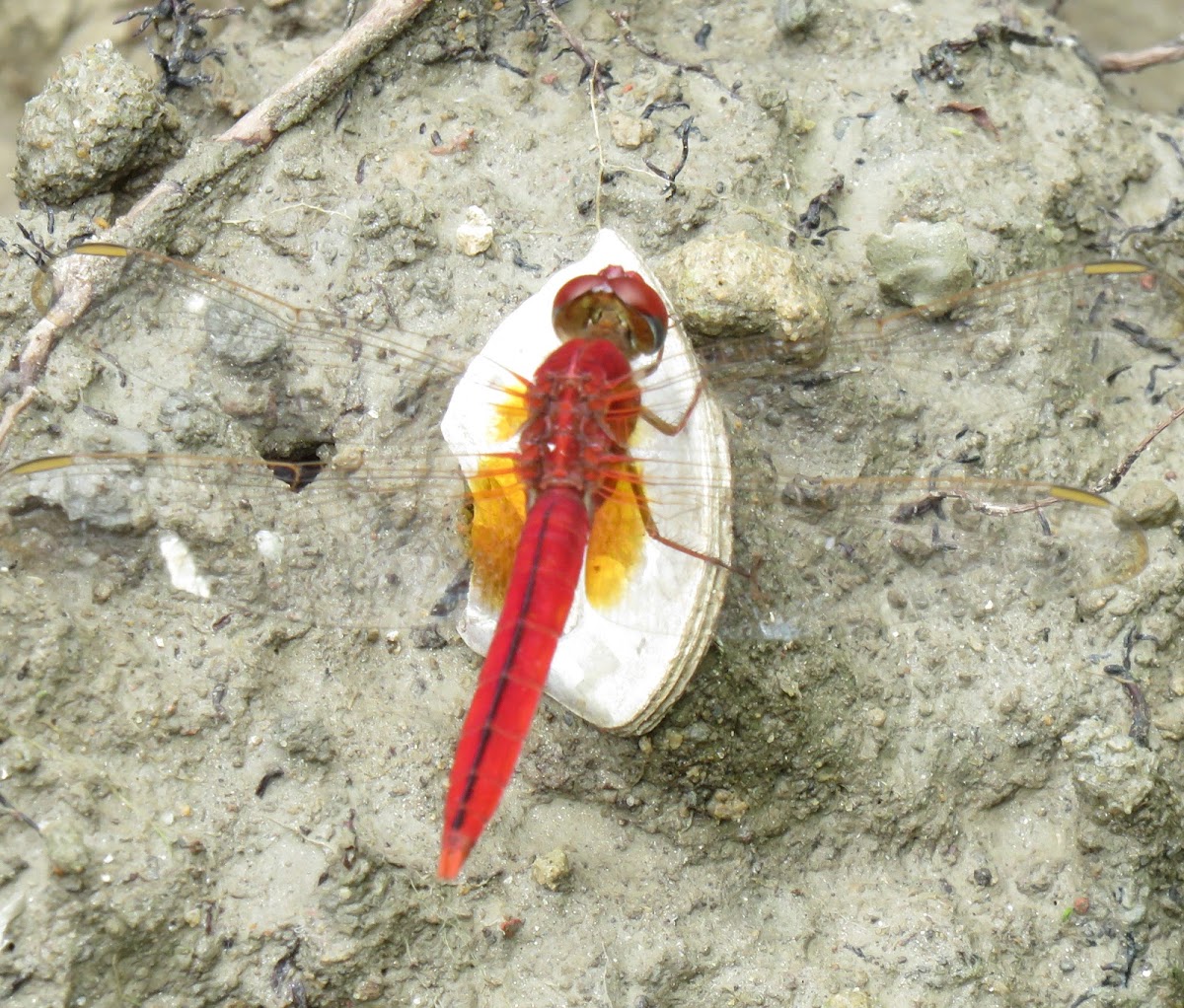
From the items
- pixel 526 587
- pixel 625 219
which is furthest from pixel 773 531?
pixel 625 219

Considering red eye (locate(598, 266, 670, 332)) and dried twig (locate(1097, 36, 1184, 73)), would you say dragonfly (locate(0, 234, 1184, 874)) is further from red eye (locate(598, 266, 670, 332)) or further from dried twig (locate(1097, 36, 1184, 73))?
dried twig (locate(1097, 36, 1184, 73))

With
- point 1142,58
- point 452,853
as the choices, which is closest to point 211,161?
point 452,853

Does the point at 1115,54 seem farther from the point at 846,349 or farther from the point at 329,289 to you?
the point at 329,289

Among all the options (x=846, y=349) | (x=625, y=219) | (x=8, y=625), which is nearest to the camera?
(x=8, y=625)

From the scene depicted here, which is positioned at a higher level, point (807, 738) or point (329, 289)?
point (329, 289)

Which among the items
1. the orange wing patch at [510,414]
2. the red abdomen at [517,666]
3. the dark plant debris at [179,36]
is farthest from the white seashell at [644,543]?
the dark plant debris at [179,36]

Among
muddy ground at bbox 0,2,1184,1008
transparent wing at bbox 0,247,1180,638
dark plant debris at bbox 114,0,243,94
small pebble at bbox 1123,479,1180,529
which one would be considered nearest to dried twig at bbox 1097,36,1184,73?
muddy ground at bbox 0,2,1184,1008

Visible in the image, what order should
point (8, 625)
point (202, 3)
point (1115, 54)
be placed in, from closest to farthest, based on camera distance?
point (8, 625) < point (202, 3) < point (1115, 54)
